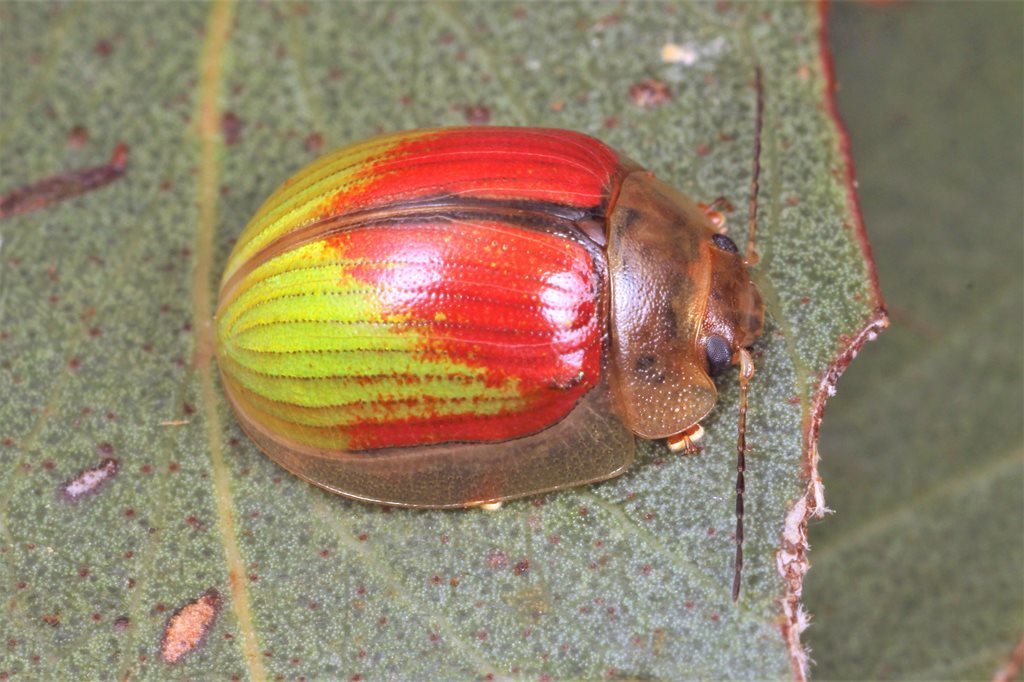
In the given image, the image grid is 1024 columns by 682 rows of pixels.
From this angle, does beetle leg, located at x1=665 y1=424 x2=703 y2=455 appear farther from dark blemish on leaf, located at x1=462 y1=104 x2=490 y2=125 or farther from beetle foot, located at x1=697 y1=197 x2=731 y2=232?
dark blemish on leaf, located at x1=462 y1=104 x2=490 y2=125

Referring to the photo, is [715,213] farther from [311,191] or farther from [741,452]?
[311,191]

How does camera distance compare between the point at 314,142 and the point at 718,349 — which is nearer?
the point at 718,349

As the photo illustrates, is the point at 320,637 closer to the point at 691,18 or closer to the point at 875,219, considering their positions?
the point at 691,18

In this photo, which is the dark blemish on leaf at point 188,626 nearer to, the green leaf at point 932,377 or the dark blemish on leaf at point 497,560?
the dark blemish on leaf at point 497,560

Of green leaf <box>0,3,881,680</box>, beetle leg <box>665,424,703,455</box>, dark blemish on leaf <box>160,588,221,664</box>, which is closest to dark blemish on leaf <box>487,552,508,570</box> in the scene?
green leaf <box>0,3,881,680</box>

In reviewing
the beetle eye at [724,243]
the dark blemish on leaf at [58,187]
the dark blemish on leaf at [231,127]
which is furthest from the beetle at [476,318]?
the dark blemish on leaf at [58,187]

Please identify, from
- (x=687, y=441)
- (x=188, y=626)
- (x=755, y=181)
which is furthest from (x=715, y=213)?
(x=188, y=626)

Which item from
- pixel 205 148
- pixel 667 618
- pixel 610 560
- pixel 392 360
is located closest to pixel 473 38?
pixel 205 148
